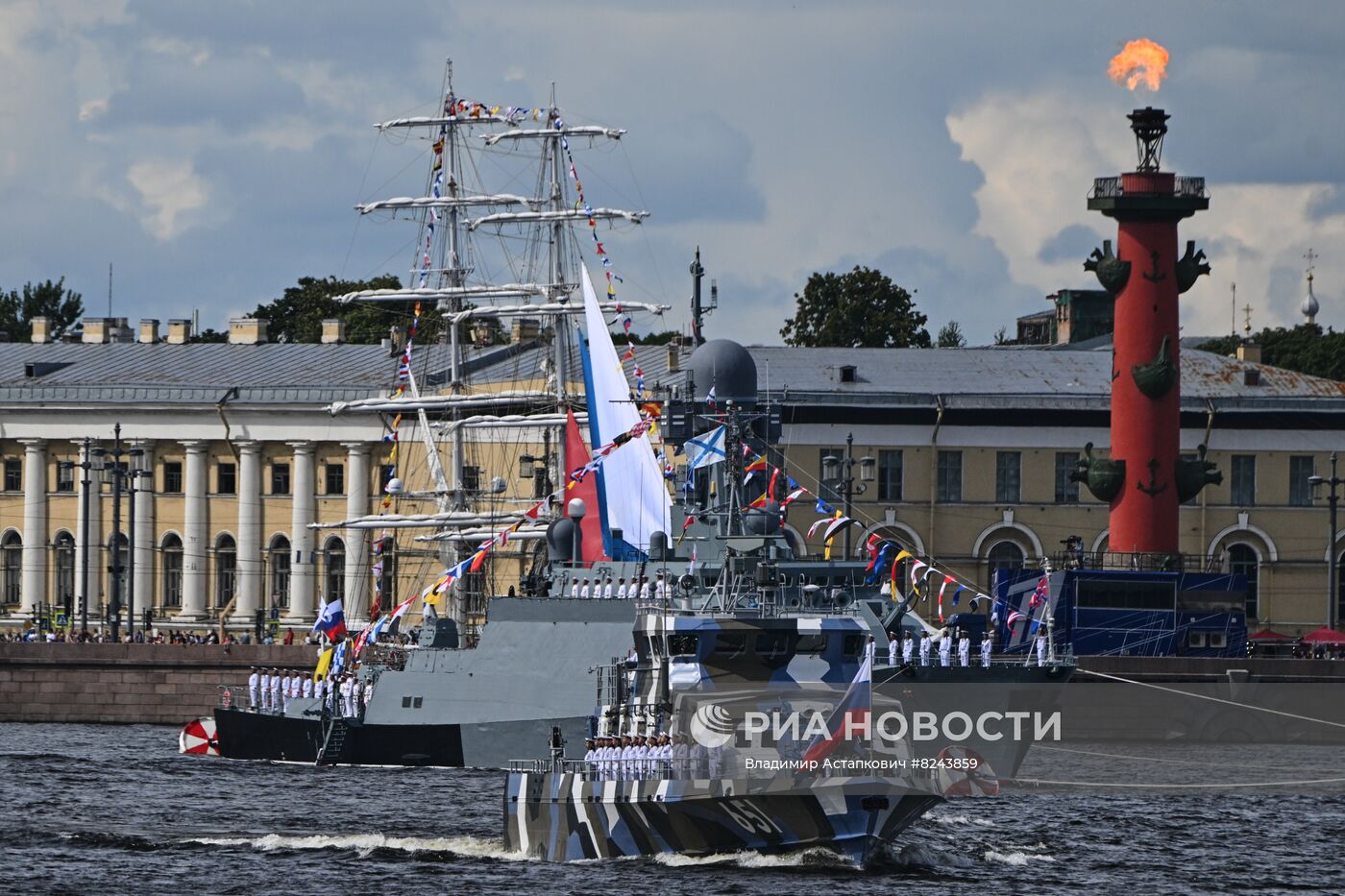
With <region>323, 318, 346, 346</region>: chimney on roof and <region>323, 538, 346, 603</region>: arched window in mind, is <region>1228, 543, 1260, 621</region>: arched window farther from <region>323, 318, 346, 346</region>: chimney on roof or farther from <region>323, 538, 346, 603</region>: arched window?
<region>323, 318, 346, 346</region>: chimney on roof

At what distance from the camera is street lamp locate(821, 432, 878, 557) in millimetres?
73625

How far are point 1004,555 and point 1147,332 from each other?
518 inches

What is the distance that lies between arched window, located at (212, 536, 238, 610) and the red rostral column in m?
Result: 34.7

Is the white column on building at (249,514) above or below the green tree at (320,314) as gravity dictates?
below

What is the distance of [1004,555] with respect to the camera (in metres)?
94.4

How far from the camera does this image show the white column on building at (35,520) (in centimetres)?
10469

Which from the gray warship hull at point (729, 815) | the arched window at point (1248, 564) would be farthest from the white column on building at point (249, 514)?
the gray warship hull at point (729, 815)

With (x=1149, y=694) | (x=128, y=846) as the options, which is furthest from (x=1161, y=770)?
(x=128, y=846)

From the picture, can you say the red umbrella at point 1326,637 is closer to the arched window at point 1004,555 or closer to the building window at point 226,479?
the arched window at point 1004,555

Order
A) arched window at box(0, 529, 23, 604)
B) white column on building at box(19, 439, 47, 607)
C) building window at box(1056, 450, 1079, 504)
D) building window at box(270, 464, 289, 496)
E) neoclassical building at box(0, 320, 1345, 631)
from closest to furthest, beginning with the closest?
1. neoclassical building at box(0, 320, 1345, 631)
2. building window at box(1056, 450, 1079, 504)
3. building window at box(270, 464, 289, 496)
4. white column on building at box(19, 439, 47, 607)
5. arched window at box(0, 529, 23, 604)

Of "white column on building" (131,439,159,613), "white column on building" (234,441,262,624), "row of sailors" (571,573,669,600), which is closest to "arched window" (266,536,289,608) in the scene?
"white column on building" (234,441,262,624)

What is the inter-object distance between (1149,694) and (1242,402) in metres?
23.0

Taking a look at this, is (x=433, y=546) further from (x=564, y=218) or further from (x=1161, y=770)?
(x=1161, y=770)

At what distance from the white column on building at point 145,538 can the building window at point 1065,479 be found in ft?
107
